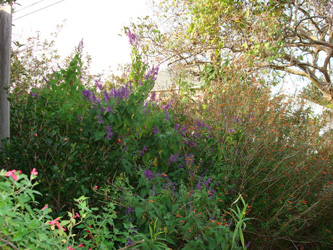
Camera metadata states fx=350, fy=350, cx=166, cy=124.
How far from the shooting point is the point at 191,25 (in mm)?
8516

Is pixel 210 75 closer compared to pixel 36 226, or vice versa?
pixel 36 226

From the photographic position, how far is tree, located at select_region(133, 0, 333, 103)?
779cm

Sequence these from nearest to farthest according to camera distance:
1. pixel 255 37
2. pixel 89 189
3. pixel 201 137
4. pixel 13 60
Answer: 1. pixel 89 189
2. pixel 201 137
3. pixel 13 60
4. pixel 255 37

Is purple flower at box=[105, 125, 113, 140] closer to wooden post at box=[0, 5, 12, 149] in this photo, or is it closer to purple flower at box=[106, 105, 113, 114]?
purple flower at box=[106, 105, 113, 114]

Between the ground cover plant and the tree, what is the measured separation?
290 centimetres

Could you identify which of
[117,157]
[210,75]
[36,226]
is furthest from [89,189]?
[210,75]

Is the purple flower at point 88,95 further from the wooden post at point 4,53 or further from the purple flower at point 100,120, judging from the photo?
the wooden post at point 4,53

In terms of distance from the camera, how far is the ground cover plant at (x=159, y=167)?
2645mm

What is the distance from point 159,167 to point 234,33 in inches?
230

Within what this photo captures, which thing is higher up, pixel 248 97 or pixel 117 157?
pixel 248 97

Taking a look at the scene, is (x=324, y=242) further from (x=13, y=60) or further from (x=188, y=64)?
(x=188, y=64)

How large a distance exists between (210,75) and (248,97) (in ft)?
11.9

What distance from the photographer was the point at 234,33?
8.70 meters

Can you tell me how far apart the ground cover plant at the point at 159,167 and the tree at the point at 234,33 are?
2.90 m
